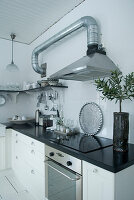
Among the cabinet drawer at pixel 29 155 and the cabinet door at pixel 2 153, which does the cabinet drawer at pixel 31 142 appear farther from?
the cabinet door at pixel 2 153

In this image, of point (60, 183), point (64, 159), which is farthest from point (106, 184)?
point (60, 183)

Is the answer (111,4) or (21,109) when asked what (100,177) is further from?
(21,109)

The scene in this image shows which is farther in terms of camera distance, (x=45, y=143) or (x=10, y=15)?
(x=10, y=15)

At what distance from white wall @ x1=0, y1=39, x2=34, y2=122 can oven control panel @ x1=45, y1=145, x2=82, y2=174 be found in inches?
71.2

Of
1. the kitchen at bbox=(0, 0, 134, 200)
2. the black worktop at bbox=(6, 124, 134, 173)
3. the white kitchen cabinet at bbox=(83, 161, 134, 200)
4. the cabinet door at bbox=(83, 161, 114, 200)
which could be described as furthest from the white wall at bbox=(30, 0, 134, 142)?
the cabinet door at bbox=(83, 161, 114, 200)

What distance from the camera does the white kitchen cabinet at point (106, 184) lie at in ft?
3.12

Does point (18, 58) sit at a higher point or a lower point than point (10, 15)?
lower

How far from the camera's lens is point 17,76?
3.34m

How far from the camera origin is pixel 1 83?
3.13 metres

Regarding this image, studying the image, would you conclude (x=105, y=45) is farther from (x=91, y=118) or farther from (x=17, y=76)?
(x=17, y=76)

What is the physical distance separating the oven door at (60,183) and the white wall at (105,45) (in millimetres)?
606

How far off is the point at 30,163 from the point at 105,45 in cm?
168

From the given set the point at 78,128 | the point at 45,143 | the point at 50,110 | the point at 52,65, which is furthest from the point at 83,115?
the point at 52,65

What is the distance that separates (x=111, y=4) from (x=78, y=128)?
58.2 inches
